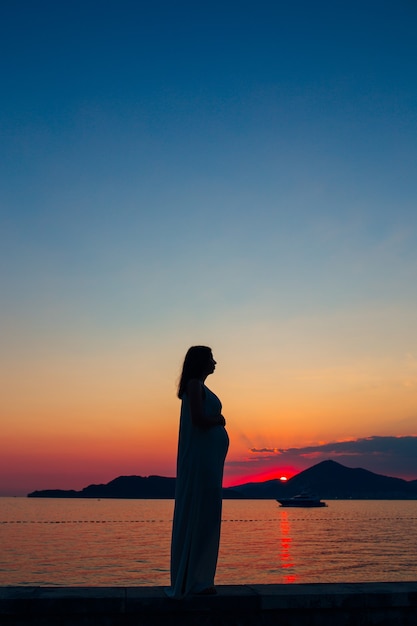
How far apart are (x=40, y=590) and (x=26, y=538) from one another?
7796cm

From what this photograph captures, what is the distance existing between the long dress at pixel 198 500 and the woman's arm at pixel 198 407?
0.27 ft

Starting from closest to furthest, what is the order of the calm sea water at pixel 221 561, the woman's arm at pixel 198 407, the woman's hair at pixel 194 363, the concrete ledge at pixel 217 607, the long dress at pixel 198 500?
1. the concrete ledge at pixel 217 607
2. the long dress at pixel 198 500
3. the woman's arm at pixel 198 407
4. the woman's hair at pixel 194 363
5. the calm sea water at pixel 221 561

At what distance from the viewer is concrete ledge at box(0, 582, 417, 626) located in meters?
5.14

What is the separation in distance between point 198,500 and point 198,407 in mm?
919

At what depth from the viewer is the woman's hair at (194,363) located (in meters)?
6.36

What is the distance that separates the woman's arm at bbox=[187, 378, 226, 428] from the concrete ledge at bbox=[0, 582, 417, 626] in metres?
1.58

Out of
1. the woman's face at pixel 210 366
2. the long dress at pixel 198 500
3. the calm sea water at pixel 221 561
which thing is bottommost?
the calm sea water at pixel 221 561

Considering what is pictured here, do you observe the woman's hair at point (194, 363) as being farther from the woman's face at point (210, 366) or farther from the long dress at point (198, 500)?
the long dress at point (198, 500)

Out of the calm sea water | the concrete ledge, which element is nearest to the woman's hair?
the concrete ledge

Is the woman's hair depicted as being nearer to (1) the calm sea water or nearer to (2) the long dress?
(2) the long dress

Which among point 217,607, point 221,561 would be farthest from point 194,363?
point 221,561

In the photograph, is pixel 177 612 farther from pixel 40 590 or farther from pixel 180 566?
pixel 40 590

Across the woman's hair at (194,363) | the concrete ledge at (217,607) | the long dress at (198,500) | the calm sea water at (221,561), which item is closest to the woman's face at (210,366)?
the woman's hair at (194,363)

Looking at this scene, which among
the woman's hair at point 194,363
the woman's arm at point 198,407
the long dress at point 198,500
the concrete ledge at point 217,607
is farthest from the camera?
the woman's hair at point 194,363
